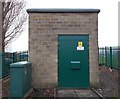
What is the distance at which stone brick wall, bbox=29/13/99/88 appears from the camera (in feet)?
46.0

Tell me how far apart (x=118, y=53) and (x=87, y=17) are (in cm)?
692

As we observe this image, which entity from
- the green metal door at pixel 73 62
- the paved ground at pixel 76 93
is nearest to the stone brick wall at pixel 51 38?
the green metal door at pixel 73 62

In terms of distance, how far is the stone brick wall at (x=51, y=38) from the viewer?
14.0 m

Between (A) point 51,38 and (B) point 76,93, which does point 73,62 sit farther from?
(B) point 76,93

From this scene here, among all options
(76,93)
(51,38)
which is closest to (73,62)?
(51,38)

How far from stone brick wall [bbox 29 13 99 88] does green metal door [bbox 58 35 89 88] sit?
25 centimetres

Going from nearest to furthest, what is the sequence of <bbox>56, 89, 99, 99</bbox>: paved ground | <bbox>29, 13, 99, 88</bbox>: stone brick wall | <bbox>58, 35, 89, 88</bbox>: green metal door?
<bbox>56, 89, 99, 99</bbox>: paved ground → <bbox>58, 35, 89, 88</bbox>: green metal door → <bbox>29, 13, 99, 88</bbox>: stone brick wall

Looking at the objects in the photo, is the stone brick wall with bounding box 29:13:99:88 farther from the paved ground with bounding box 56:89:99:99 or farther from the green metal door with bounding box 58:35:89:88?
the paved ground with bounding box 56:89:99:99

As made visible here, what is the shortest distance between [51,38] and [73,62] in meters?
1.62

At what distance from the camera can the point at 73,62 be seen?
13.8 m

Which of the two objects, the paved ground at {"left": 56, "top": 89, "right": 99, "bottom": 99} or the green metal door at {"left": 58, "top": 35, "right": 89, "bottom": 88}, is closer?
the paved ground at {"left": 56, "top": 89, "right": 99, "bottom": 99}

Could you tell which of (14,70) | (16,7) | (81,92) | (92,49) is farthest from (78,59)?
(16,7)

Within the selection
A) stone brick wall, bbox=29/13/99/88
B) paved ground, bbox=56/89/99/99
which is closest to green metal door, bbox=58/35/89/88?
stone brick wall, bbox=29/13/99/88

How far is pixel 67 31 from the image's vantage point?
14.0 metres
